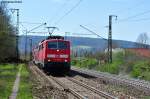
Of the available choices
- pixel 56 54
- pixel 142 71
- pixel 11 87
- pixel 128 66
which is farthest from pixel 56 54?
pixel 128 66

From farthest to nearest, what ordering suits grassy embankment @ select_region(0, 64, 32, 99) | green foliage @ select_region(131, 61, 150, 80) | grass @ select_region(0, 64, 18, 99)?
green foliage @ select_region(131, 61, 150, 80), grass @ select_region(0, 64, 18, 99), grassy embankment @ select_region(0, 64, 32, 99)

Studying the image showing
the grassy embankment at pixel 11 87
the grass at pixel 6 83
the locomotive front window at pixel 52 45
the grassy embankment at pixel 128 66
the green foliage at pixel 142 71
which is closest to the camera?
the grassy embankment at pixel 11 87

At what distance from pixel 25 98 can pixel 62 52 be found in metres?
23.1

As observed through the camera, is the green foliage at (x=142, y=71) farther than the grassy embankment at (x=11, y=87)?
Yes

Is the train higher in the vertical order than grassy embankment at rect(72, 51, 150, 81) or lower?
higher

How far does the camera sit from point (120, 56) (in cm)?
7662

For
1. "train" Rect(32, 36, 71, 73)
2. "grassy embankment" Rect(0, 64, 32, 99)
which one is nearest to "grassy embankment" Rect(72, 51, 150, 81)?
"train" Rect(32, 36, 71, 73)

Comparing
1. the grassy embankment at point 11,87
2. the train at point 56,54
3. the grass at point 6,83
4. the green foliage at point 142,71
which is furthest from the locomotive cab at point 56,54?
the green foliage at point 142,71

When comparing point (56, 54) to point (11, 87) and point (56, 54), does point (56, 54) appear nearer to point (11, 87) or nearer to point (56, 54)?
point (56, 54)

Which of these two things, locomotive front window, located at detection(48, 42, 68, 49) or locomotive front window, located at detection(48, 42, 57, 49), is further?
locomotive front window, located at detection(48, 42, 57, 49)

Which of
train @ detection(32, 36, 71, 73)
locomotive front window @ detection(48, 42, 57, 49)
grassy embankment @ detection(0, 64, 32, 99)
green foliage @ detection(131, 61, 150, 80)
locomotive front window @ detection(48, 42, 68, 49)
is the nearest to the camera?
grassy embankment @ detection(0, 64, 32, 99)

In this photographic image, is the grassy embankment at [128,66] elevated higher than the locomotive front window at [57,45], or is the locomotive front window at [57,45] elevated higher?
the locomotive front window at [57,45]

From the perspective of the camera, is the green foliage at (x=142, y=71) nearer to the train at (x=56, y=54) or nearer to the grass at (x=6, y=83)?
the train at (x=56, y=54)

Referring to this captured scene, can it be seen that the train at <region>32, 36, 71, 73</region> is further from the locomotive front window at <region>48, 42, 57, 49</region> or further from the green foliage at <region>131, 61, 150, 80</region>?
the green foliage at <region>131, 61, 150, 80</region>
